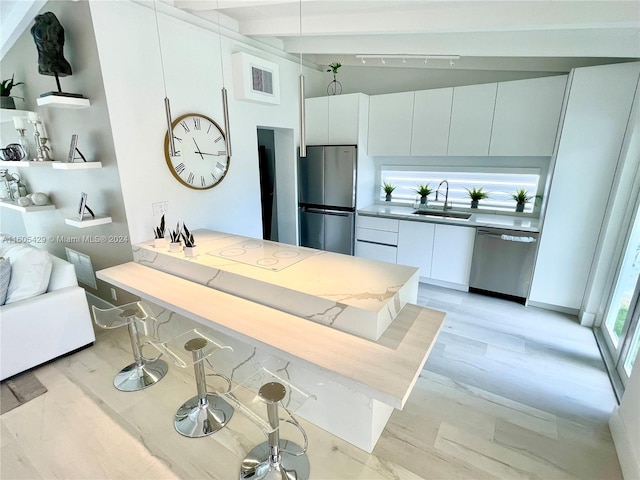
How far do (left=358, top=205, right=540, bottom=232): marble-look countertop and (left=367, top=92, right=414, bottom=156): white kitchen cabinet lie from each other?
2.52 ft

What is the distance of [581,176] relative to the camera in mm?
2932

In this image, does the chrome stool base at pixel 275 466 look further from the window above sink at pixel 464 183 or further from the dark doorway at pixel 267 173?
the dark doorway at pixel 267 173

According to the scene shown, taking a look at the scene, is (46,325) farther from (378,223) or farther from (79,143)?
(378,223)

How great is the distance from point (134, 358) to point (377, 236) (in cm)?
301

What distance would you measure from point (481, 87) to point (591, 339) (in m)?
2.77

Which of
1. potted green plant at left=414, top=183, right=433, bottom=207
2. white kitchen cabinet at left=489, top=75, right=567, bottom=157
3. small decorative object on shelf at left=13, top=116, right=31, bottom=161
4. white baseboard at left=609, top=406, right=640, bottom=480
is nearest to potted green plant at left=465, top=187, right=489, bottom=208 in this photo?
potted green plant at left=414, top=183, right=433, bottom=207

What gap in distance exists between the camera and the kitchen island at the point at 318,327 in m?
1.37

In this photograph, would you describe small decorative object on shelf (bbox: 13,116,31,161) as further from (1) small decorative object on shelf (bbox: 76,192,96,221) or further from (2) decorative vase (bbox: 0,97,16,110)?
(1) small decorative object on shelf (bbox: 76,192,96,221)

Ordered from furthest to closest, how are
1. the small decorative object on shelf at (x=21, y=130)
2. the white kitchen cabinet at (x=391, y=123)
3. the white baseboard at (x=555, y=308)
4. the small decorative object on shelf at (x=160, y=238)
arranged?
the white kitchen cabinet at (x=391, y=123), the white baseboard at (x=555, y=308), the small decorative object on shelf at (x=21, y=130), the small decorative object on shelf at (x=160, y=238)

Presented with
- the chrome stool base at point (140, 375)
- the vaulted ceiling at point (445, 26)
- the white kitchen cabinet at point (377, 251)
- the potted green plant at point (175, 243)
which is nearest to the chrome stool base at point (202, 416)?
the chrome stool base at point (140, 375)

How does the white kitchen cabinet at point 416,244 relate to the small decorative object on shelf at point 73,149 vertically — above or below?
below

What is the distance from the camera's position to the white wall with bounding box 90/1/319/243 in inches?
95.7

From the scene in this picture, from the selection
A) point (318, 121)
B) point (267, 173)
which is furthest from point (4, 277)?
point (318, 121)

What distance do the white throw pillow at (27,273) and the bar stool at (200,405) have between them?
139 cm
